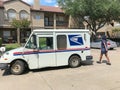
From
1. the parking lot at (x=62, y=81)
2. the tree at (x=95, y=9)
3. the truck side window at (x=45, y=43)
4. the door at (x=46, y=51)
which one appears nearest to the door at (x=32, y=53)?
the door at (x=46, y=51)

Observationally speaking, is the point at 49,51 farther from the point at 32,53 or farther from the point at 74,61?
the point at 74,61

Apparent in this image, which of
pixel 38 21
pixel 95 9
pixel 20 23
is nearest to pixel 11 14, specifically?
pixel 20 23

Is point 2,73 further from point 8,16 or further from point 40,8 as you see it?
point 40,8

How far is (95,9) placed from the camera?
24.6 m

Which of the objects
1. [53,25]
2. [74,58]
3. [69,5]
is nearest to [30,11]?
[53,25]

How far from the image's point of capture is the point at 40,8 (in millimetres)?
37844

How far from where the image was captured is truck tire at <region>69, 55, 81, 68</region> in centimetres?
1044

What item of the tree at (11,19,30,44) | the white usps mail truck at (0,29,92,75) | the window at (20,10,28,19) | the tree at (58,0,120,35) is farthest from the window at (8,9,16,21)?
the white usps mail truck at (0,29,92,75)

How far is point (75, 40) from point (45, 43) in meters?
1.76

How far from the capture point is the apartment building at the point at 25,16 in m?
34.1

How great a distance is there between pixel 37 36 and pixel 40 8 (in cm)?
2931

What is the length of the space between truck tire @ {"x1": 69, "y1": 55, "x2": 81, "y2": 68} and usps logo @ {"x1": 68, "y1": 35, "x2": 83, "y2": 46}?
29.9 inches

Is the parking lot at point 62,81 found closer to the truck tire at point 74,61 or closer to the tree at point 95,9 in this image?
the truck tire at point 74,61

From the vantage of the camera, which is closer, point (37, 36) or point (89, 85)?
point (89, 85)
